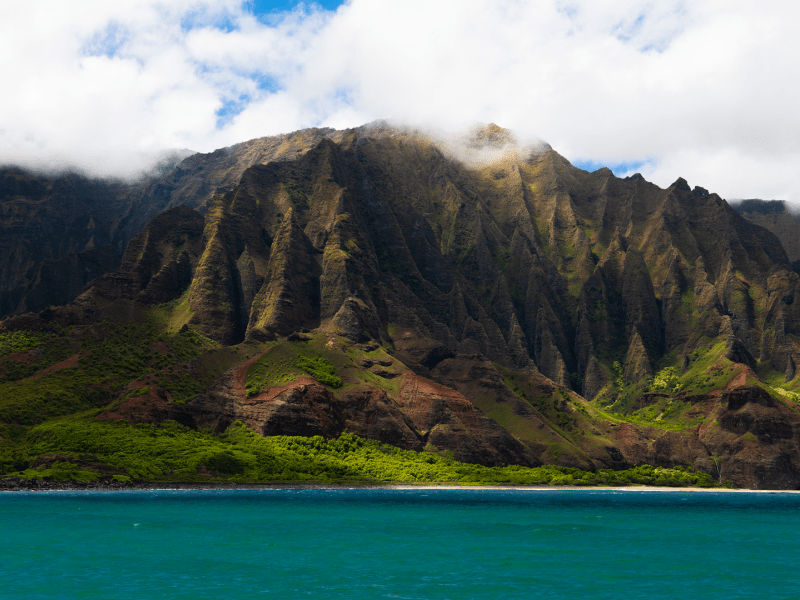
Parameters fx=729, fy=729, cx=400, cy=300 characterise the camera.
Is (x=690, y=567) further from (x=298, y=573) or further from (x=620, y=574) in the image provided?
(x=298, y=573)

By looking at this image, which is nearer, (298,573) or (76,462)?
(298,573)

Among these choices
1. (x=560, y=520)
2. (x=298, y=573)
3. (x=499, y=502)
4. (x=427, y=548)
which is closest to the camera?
(x=298, y=573)

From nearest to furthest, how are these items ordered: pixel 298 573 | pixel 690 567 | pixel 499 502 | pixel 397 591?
pixel 397 591
pixel 298 573
pixel 690 567
pixel 499 502

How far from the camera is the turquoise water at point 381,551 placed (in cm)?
6275

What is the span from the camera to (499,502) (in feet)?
538

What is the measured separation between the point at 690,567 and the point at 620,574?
10200mm

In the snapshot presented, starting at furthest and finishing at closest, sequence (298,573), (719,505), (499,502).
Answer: (719,505)
(499,502)
(298,573)

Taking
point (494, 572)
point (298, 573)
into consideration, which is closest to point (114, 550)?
point (298, 573)

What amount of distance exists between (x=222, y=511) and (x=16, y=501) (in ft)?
154

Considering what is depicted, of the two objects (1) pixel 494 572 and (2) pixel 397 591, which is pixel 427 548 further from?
(2) pixel 397 591

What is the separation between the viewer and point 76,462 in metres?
180

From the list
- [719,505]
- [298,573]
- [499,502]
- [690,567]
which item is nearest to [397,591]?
[298,573]

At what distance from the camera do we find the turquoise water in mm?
62750

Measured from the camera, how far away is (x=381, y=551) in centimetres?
8388
